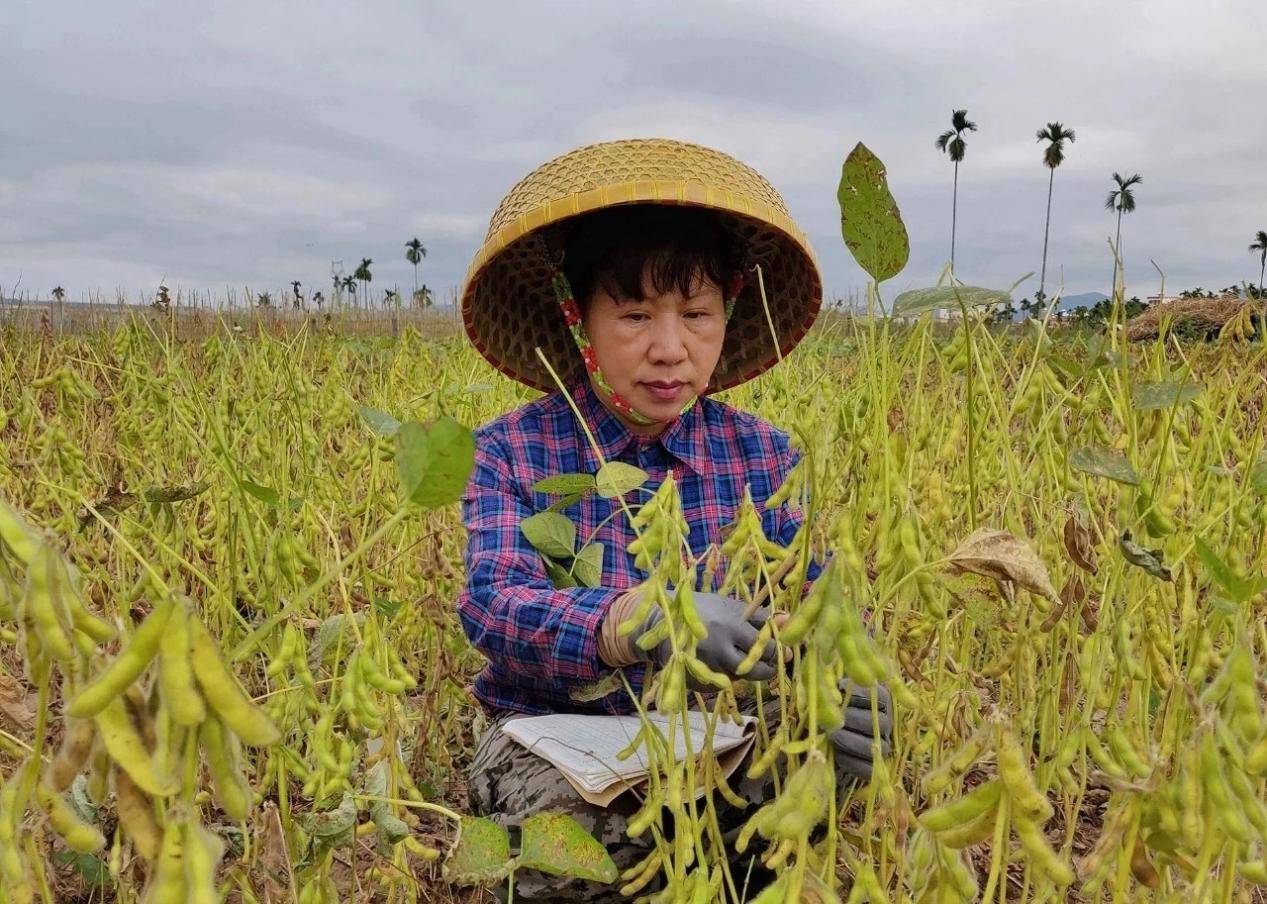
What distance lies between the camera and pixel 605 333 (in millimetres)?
1314

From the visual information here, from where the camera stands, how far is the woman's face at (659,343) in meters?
1.27

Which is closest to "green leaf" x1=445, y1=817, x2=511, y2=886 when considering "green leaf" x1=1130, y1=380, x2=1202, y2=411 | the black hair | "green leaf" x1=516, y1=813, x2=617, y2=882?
"green leaf" x1=516, y1=813, x2=617, y2=882

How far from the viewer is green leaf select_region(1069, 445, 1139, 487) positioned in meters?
0.73

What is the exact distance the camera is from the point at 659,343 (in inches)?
49.8

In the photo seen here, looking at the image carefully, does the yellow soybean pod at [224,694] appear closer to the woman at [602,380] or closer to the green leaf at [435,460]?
the green leaf at [435,460]

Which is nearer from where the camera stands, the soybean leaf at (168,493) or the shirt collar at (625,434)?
the soybean leaf at (168,493)

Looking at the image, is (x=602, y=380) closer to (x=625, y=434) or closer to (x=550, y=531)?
(x=625, y=434)

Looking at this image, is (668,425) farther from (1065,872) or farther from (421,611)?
(1065,872)

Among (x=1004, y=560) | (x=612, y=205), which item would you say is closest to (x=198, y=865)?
(x=1004, y=560)

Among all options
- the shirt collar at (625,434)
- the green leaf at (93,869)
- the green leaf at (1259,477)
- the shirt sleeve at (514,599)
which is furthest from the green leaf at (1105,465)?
the green leaf at (93,869)

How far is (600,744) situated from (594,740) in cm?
2

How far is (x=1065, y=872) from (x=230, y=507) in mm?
1058

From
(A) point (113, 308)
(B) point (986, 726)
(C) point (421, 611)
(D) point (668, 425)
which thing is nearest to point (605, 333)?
(D) point (668, 425)

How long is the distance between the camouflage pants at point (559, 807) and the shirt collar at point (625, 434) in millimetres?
379
